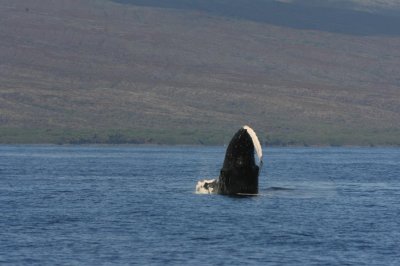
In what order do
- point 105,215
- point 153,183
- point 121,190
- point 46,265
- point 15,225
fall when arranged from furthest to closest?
point 153,183 < point 121,190 < point 105,215 < point 15,225 < point 46,265

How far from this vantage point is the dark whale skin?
60250 mm

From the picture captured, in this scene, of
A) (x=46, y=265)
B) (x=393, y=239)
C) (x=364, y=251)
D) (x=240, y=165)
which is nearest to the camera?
(x=46, y=265)

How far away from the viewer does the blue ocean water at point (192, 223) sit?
4394cm

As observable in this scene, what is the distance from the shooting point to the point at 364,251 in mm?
45531

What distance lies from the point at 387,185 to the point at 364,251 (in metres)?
37.0

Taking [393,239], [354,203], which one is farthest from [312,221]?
[354,203]

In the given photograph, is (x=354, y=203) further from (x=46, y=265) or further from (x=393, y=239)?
(x=46, y=265)

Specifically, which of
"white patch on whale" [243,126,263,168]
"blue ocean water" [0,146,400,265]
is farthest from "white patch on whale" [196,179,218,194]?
"white patch on whale" [243,126,263,168]

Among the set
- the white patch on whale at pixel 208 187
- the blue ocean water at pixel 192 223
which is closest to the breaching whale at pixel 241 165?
the blue ocean water at pixel 192 223

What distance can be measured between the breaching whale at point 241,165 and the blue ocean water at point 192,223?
2.52 ft

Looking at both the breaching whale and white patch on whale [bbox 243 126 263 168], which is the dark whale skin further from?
white patch on whale [bbox 243 126 263 168]

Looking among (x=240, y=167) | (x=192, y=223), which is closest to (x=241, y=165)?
(x=240, y=167)

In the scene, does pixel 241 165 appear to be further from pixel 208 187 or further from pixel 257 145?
pixel 208 187

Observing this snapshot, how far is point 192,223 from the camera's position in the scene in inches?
2099
